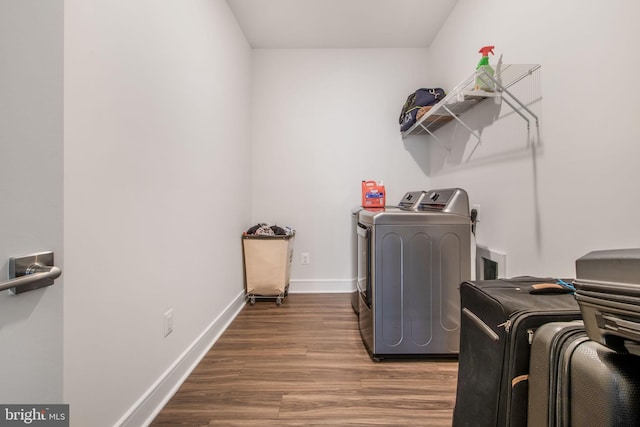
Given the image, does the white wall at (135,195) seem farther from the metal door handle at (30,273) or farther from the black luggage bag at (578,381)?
the black luggage bag at (578,381)

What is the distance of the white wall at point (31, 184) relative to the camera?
0.66 metres

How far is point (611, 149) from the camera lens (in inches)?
39.1

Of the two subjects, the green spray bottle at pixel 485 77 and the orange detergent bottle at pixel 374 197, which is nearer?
the green spray bottle at pixel 485 77

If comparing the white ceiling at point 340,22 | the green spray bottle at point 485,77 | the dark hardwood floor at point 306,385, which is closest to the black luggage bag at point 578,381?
the dark hardwood floor at point 306,385

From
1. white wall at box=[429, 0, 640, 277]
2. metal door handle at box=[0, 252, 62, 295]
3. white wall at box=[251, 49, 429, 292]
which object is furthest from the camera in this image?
white wall at box=[251, 49, 429, 292]

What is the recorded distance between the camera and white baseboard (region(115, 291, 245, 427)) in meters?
1.11

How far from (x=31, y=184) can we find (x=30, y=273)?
0.23 m

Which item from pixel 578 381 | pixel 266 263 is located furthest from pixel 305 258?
pixel 578 381

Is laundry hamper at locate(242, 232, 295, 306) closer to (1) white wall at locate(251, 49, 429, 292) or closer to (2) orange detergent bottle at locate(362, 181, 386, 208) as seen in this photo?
(1) white wall at locate(251, 49, 429, 292)

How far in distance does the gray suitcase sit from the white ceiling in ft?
7.82

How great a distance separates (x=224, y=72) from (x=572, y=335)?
2.38m

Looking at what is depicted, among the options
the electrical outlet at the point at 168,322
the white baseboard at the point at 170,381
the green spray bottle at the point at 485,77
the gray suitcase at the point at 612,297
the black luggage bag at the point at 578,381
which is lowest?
the white baseboard at the point at 170,381

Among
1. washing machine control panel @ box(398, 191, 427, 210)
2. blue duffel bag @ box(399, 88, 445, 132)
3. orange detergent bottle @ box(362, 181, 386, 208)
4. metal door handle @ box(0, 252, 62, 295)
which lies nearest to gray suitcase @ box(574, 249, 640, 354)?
metal door handle @ box(0, 252, 62, 295)

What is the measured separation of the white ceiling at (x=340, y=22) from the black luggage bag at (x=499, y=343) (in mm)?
2264
